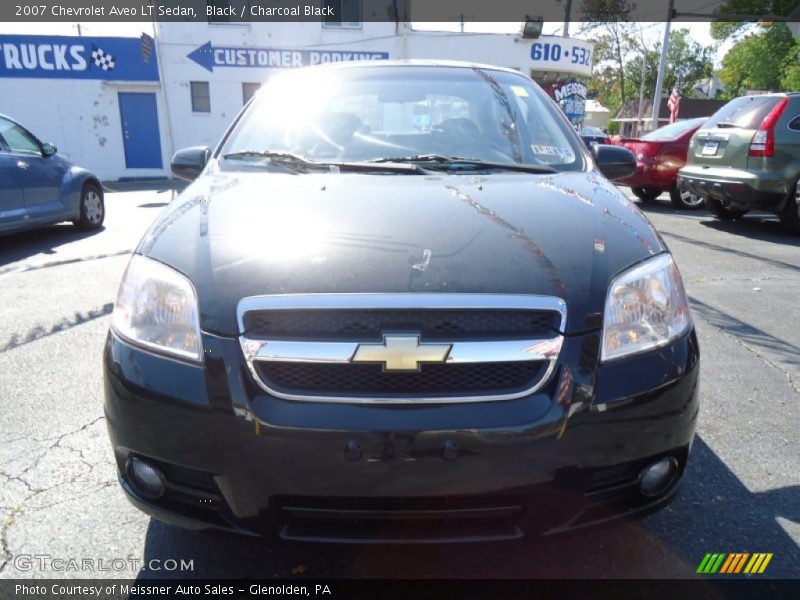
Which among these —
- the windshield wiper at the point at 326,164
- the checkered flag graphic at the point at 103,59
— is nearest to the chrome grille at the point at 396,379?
the windshield wiper at the point at 326,164

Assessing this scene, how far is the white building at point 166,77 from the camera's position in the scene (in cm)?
1733

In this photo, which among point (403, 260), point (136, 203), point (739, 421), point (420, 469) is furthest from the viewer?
point (136, 203)

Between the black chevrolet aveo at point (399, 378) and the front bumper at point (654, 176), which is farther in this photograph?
the front bumper at point (654, 176)

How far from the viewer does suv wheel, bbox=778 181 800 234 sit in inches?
284

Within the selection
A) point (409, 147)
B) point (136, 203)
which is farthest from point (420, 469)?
point (136, 203)

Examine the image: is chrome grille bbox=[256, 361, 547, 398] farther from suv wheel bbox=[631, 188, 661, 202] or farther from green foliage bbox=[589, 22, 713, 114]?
green foliage bbox=[589, 22, 713, 114]

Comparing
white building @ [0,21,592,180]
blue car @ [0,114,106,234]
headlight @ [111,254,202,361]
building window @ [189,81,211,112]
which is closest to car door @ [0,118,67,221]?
blue car @ [0,114,106,234]

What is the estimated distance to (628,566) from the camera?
1.88 m

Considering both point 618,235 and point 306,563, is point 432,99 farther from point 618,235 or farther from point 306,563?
point 306,563

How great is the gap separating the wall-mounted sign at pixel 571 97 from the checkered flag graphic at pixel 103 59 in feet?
46.2

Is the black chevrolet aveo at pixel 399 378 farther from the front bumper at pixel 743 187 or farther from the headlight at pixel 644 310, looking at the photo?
the front bumper at pixel 743 187

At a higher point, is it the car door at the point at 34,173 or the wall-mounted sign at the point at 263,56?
the wall-mounted sign at the point at 263,56

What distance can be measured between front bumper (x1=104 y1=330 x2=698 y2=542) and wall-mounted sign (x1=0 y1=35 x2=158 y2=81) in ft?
61.5

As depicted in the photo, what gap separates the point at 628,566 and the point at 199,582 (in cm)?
134
